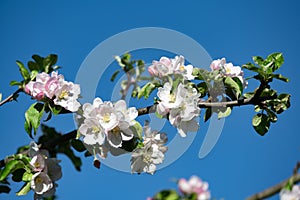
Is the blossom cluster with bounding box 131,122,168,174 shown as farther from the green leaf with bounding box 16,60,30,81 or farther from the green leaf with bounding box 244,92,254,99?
the green leaf with bounding box 16,60,30,81

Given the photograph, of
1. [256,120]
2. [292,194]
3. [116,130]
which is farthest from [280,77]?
[292,194]

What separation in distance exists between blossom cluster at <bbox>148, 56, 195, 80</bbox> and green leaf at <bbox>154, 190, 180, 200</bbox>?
1.13 m

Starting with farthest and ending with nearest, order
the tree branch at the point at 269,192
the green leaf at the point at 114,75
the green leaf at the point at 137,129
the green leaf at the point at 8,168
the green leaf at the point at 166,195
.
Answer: the green leaf at the point at 114,75 < the green leaf at the point at 137,129 < the green leaf at the point at 8,168 < the green leaf at the point at 166,195 < the tree branch at the point at 269,192

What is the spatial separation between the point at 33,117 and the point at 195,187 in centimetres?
119

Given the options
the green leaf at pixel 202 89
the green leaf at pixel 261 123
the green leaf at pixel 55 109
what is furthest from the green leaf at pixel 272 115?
the green leaf at pixel 55 109

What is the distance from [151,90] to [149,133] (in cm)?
20

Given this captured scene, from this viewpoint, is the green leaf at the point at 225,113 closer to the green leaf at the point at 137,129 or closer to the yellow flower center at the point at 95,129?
the green leaf at the point at 137,129

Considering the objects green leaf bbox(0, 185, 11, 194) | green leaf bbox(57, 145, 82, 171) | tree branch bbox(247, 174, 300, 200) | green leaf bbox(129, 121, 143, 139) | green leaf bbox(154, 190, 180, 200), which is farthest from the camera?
green leaf bbox(57, 145, 82, 171)

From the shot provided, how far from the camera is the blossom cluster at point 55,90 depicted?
76.3 inches

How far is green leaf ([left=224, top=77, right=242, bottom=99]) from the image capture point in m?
2.00

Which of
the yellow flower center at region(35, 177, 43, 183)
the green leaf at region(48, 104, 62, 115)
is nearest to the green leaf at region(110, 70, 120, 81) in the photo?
the green leaf at region(48, 104, 62, 115)

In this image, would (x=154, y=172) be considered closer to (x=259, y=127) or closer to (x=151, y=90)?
(x=151, y=90)

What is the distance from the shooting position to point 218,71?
208 cm

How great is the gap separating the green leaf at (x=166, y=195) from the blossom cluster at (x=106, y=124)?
90cm
